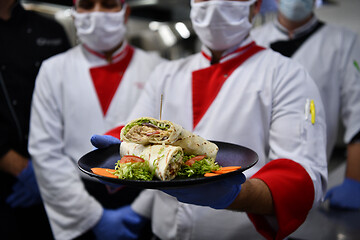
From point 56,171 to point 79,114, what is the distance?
34 cm

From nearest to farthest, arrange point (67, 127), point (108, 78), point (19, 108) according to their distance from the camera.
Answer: point (67, 127), point (108, 78), point (19, 108)

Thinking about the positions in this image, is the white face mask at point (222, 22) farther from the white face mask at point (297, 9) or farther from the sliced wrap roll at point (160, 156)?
the sliced wrap roll at point (160, 156)

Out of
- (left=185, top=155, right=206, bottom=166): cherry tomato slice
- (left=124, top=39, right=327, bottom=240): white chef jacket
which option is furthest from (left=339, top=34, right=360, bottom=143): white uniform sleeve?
(left=185, top=155, right=206, bottom=166): cherry tomato slice

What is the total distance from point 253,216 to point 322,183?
285 millimetres

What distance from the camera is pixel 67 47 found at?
2.10 meters

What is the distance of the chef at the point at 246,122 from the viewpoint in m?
1.08

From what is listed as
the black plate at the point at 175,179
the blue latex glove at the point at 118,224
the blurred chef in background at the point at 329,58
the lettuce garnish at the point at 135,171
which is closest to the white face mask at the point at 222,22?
the blurred chef in background at the point at 329,58

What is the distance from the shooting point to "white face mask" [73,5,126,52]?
1700mm

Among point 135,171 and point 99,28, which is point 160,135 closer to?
point 135,171

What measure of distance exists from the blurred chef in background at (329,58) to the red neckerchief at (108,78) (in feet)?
2.65

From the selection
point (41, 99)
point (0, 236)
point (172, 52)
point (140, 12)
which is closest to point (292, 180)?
point (41, 99)

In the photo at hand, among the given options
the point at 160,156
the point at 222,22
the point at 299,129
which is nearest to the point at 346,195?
the point at 299,129

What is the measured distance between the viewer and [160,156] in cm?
94

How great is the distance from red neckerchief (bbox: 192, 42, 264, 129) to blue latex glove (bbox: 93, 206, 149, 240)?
75cm
